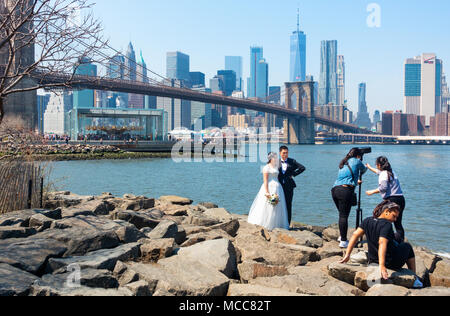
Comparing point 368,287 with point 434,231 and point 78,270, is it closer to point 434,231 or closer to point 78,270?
point 78,270

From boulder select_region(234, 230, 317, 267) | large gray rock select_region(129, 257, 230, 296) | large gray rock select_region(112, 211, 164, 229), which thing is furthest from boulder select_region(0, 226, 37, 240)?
boulder select_region(234, 230, 317, 267)

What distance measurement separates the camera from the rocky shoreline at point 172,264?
371cm

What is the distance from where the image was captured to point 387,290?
372cm

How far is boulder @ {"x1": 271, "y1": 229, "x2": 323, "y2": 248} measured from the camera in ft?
18.8

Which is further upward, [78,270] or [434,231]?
[78,270]

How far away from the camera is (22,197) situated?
6.85m

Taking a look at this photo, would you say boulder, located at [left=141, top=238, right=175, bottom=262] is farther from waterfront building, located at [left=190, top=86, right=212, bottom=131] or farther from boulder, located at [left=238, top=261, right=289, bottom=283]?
waterfront building, located at [left=190, top=86, right=212, bottom=131]

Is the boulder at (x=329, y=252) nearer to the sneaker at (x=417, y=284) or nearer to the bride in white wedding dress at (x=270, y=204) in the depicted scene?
the bride in white wedding dress at (x=270, y=204)

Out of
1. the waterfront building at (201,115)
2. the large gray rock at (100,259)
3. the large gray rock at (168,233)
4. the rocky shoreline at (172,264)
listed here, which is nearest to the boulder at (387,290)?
the rocky shoreline at (172,264)

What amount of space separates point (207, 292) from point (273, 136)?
103 meters

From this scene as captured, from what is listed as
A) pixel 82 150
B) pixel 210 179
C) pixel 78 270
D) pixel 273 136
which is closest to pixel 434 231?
pixel 78 270
